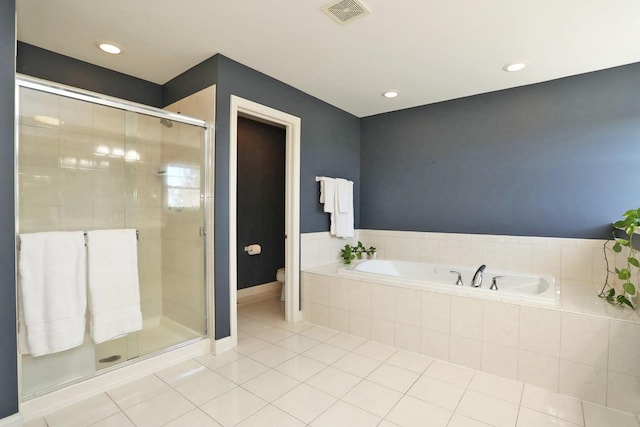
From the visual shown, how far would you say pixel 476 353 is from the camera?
7.30ft

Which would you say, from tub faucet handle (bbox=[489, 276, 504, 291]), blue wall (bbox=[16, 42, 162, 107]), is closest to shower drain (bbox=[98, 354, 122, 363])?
blue wall (bbox=[16, 42, 162, 107])

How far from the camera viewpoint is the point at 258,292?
4.16 m

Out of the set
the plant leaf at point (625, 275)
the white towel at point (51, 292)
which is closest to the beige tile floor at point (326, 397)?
the white towel at point (51, 292)

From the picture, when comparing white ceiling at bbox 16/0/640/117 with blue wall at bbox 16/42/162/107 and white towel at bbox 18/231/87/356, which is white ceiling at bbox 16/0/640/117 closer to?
blue wall at bbox 16/42/162/107

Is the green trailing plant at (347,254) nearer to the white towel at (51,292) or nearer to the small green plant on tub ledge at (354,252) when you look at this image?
the small green plant on tub ledge at (354,252)

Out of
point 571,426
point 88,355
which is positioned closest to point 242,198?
point 88,355

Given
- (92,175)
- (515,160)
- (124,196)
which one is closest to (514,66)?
(515,160)

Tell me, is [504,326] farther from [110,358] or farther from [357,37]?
[110,358]

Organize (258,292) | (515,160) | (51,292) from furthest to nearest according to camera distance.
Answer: (258,292)
(515,160)
(51,292)

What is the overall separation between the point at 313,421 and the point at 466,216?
2554mm

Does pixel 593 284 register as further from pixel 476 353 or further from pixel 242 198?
pixel 242 198

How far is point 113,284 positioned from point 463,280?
9.97 ft

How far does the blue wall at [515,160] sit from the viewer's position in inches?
101

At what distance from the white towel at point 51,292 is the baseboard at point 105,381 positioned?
0.26 m
